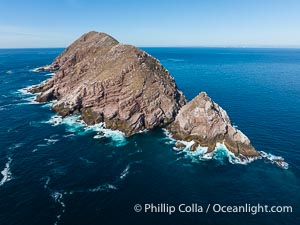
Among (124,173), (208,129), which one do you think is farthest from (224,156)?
(124,173)

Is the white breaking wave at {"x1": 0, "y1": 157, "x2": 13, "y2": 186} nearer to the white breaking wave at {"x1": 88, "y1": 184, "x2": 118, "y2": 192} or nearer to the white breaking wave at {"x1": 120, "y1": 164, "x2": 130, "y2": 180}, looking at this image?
the white breaking wave at {"x1": 88, "y1": 184, "x2": 118, "y2": 192}

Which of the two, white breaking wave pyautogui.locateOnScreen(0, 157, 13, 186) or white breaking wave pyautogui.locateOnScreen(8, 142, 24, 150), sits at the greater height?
white breaking wave pyautogui.locateOnScreen(8, 142, 24, 150)

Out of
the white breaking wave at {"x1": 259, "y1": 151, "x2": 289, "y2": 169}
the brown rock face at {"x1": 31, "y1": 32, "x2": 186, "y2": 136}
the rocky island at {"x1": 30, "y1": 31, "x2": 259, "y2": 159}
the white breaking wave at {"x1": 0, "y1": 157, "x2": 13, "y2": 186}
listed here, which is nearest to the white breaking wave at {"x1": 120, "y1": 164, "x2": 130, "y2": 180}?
the rocky island at {"x1": 30, "y1": 31, "x2": 259, "y2": 159}

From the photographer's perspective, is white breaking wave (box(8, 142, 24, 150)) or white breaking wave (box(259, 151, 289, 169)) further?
white breaking wave (box(8, 142, 24, 150))

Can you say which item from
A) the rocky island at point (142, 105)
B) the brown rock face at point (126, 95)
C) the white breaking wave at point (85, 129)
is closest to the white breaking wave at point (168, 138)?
the rocky island at point (142, 105)

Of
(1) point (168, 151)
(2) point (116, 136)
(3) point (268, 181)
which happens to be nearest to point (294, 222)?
(3) point (268, 181)
